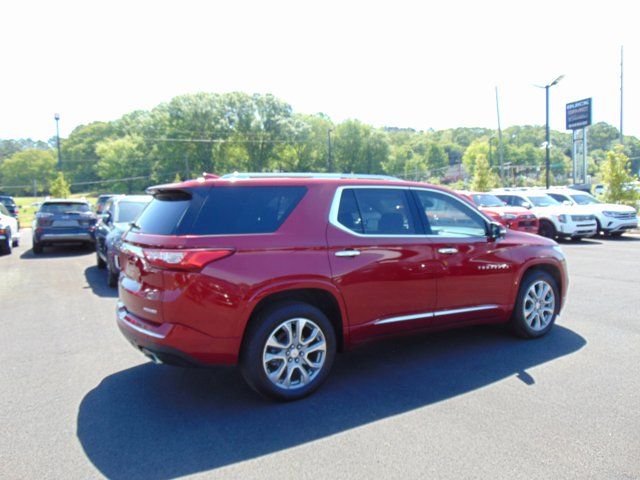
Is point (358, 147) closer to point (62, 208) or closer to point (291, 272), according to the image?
point (62, 208)

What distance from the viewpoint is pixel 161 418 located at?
12.1ft

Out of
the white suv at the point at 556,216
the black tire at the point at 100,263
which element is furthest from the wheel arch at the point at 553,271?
the white suv at the point at 556,216

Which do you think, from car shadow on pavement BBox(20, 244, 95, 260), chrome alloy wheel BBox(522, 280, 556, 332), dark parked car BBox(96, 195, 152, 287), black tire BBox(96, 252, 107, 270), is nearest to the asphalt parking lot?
chrome alloy wheel BBox(522, 280, 556, 332)

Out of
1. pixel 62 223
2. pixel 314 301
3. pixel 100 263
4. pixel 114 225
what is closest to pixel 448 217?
pixel 314 301

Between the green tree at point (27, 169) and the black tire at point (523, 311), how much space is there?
371ft

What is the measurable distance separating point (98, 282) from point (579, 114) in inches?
1639

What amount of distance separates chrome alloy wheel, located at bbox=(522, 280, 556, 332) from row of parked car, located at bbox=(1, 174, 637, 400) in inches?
0.9

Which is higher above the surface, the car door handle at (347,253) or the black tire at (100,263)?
the car door handle at (347,253)

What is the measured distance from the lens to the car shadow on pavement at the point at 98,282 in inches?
339

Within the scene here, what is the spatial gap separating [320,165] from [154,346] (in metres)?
77.9

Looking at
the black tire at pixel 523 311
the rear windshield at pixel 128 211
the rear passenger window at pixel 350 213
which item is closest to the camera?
the rear passenger window at pixel 350 213

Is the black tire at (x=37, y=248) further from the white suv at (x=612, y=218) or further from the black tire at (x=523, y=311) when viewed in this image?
the white suv at (x=612, y=218)

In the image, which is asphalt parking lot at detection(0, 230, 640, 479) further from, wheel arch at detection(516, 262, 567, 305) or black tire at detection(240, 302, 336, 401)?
wheel arch at detection(516, 262, 567, 305)

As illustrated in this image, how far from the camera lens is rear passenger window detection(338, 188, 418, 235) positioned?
436 cm
